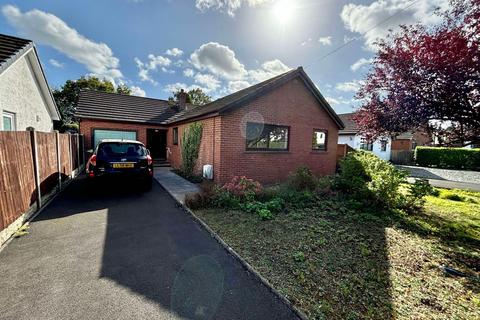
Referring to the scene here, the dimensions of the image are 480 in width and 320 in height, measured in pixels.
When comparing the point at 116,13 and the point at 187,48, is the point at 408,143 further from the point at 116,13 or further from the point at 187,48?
the point at 116,13

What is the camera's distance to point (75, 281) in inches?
107

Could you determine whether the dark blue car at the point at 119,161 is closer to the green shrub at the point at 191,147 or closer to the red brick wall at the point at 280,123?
the red brick wall at the point at 280,123

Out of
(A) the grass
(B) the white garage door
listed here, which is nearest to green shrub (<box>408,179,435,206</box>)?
(A) the grass

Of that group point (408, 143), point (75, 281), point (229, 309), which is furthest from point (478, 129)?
point (408, 143)

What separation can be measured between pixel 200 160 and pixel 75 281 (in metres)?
7.65

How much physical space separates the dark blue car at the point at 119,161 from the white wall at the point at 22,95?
3544 mm

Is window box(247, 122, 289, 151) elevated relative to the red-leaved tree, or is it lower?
lower

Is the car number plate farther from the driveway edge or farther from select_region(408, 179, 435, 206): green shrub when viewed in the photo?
select_region(408, 179, 435, 206): green shrub

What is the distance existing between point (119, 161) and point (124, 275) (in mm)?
4846

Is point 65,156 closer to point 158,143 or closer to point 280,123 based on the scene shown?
point 158,143

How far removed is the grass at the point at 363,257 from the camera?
8.17 feet

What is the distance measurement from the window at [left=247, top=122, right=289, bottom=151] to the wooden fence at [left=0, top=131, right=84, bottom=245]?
22.5 ft

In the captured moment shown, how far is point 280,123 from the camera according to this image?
9.85m

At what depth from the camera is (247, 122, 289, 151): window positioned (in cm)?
915
